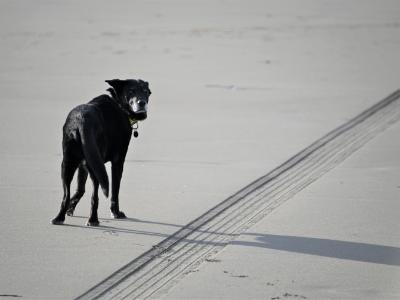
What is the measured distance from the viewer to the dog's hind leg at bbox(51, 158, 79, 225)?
7781mm

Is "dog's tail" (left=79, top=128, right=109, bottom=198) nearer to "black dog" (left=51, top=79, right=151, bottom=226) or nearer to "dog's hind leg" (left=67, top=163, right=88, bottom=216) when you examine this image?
"black dog" (left=51, top=79, right=151, bottom=226)

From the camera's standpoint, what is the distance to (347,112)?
14.2 m

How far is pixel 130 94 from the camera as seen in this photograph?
325 inches

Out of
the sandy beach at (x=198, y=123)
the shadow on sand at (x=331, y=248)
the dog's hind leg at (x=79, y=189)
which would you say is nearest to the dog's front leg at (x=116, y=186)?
the sandy beach at (x=198, y=123)

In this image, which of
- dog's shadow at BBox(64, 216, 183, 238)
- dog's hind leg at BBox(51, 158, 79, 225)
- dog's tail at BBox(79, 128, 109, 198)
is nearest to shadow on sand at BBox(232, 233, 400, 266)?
dog's shadow at BBox(64, 216, 183, 238)

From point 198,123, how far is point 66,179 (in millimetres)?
5596

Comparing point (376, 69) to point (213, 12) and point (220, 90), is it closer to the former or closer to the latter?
point (220, 90)

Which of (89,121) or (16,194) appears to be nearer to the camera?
(89,121)

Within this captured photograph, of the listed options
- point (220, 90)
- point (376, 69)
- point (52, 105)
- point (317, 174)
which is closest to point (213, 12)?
point (376, 69)

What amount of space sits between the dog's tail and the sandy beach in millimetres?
523

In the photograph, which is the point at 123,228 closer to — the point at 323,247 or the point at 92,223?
the point at 92,223

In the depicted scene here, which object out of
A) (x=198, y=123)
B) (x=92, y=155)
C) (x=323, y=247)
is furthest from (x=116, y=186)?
(x=198, y=123)

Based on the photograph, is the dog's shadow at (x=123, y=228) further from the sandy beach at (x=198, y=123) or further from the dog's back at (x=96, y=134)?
the dog's back at (x=96, y=134)

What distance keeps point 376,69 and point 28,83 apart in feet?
21.8
